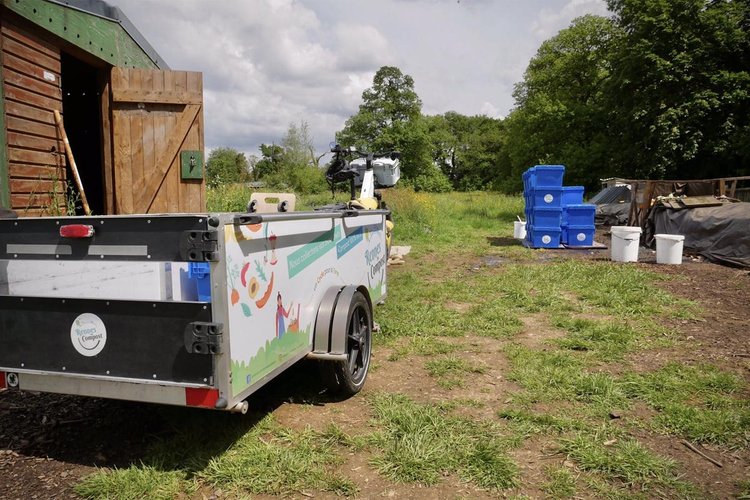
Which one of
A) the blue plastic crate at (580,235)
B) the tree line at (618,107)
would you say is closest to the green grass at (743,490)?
the blue plastic crate at (580,235)

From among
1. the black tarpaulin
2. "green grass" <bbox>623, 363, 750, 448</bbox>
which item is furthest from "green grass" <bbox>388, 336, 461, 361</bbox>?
the black tarpaulin

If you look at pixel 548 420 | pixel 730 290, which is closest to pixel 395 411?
pixel 548 420

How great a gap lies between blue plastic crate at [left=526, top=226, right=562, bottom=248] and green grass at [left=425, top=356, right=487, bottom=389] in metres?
8.61

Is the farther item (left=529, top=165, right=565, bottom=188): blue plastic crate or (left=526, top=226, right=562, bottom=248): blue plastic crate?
(left=526, top=226, right=562, bottom=248): blue plastic crate

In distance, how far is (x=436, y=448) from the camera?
2.78m

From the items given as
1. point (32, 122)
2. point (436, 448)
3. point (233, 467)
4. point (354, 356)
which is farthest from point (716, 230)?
point (32, 122)

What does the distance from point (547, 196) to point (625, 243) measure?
2.55 meters

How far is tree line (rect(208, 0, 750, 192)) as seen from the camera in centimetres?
2120

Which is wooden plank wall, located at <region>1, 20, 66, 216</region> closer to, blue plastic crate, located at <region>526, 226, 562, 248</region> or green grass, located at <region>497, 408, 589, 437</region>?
green grass, located at <region>497, 408, 589, 437</region>

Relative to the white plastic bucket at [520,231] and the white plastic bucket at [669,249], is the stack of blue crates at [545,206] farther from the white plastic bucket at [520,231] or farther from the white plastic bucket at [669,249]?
the white plastic bucket at [669,249]

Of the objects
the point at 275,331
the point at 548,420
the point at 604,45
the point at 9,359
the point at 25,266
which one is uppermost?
the point at 604,45

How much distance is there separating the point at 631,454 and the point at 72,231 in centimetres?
323

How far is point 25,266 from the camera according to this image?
2.49 meters

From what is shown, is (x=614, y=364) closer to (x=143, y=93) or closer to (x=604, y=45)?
(x=143, y=93)
